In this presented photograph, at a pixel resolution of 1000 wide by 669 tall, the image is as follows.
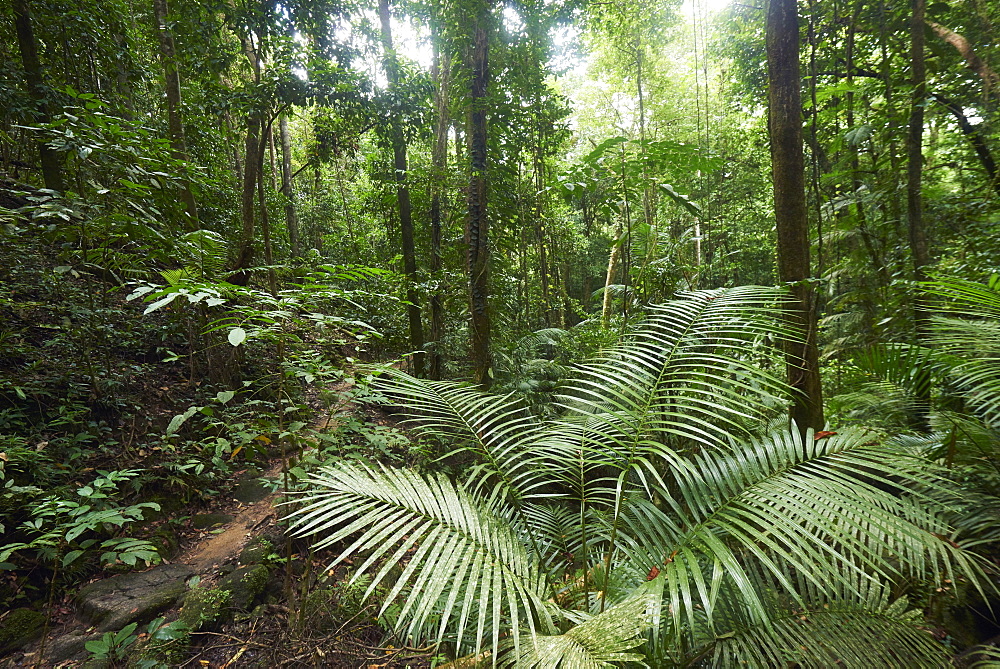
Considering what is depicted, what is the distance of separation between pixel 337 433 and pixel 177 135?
392 cm

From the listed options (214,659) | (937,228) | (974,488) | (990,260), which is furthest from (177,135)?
(937,228)

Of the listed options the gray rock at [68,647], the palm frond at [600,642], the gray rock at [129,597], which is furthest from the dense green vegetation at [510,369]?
the gray rock at [68,647]

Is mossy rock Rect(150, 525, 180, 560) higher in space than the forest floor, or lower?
higher

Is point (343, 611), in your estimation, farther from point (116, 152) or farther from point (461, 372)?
point (461, 372)

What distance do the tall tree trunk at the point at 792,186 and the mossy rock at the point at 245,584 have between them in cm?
352

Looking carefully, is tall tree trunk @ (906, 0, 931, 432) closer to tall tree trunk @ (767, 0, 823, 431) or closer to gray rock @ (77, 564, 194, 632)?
tall tree trunk @ (767, 0, 823, 431)

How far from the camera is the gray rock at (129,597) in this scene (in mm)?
2477

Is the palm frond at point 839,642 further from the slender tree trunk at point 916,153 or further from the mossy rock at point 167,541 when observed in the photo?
the mossy rock at point 167,541

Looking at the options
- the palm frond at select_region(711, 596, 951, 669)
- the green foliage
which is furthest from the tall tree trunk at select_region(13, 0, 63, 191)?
the palm frond at select_region(711, 596, 951, 669)

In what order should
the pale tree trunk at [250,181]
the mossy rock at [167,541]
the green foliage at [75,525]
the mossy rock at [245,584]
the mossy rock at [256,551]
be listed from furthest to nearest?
1. the pale tree trunk at [250,181]
2. the mossy rock at [167,541]
3. the mossy rock at [256,551]
4. the mossy rock at [245,584]
5. the green foliage at [75,525]

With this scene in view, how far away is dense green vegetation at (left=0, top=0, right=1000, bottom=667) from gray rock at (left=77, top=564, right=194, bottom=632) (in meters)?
0.14

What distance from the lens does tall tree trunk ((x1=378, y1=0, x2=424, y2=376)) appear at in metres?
5.38

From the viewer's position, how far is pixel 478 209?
425cm

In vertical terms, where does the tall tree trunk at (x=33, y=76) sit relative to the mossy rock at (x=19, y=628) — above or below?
above
